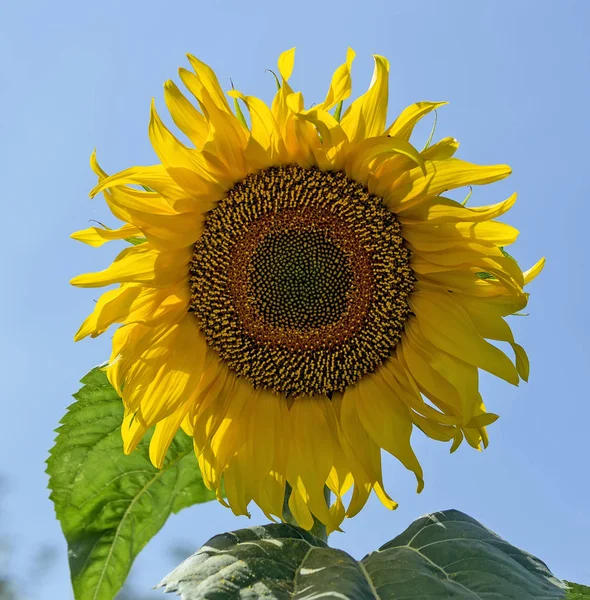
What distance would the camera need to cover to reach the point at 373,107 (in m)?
2.74

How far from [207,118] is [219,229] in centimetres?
52

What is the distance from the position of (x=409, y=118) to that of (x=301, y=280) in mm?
801

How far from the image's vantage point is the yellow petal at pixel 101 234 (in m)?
2.85

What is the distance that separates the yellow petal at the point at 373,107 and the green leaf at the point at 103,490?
4.49ft

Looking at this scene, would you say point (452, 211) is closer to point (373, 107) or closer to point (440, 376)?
point (373, 107)

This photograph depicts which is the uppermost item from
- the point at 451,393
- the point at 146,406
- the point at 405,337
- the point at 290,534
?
the point at 405,337

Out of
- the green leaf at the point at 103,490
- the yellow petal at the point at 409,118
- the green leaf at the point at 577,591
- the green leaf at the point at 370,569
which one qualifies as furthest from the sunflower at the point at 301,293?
the green leaf at the point at 577,591

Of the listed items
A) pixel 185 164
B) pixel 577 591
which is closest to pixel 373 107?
pixel 185 164

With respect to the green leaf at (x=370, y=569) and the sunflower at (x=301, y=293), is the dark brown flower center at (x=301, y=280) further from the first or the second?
the green leaf at (x=370, y=569)

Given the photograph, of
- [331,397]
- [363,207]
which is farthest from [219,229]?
[331,397]

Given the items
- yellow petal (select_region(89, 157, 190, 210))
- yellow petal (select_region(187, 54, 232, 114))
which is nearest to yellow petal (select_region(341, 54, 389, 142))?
yellow petal (select_region(187, 54, 232, 114))

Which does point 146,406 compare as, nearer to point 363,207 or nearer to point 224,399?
point 224,399

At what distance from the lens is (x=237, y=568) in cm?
241

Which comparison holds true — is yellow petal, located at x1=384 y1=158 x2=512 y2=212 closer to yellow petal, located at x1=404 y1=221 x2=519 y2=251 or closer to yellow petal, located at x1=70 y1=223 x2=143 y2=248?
yellow petal, located at x1=404 y1=221 x2=519 y2=251
